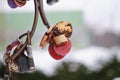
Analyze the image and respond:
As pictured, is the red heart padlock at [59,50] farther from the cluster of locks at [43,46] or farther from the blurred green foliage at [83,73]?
the blurred green foliage at [83,73]

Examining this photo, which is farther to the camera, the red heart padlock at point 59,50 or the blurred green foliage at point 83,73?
the blurred green foliage at point 83,73

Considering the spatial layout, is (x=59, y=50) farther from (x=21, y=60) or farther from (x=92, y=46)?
(x=92, y=46)

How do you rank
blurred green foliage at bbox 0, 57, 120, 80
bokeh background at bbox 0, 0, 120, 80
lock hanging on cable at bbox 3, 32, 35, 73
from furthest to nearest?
bokeh background at bbox 0, 0, 120, 80
blurred green foliage at bbox 0, 57, 120, 80
lock hanging on cable at bbox 3, 32, 35, 73

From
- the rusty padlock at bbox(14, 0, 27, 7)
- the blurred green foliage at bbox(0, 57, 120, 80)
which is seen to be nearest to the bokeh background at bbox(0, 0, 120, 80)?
the blurred green foliage at bbox(0, 57, 120, 80)

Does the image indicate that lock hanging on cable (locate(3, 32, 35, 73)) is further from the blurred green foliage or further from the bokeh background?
the bokeh background

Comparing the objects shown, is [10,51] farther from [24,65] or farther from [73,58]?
[73,58]

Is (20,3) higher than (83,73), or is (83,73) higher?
(20,3)

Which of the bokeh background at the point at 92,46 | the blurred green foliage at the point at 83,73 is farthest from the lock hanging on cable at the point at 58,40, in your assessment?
the bokeh background at the point at 92,46

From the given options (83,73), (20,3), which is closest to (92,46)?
(83,73)
